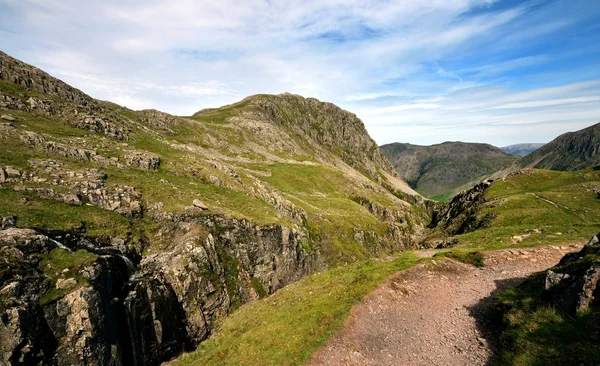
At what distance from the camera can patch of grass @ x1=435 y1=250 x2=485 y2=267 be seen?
30234 millimetres

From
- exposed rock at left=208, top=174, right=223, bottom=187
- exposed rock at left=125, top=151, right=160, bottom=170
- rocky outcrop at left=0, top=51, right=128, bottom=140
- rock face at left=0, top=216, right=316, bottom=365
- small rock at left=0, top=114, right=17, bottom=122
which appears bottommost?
rock face at left=0, top=216, right=316, bottom=365

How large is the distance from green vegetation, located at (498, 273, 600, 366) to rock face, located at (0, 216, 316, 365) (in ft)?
95.7

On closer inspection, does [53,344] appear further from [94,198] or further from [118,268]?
[94,198]

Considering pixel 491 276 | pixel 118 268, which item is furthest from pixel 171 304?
pixel 491 276

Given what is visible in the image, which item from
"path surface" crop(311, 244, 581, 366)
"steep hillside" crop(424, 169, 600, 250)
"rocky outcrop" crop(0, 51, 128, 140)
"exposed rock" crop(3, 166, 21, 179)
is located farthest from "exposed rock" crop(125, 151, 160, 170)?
"steep hillside" crop(424, 169, 600, 250)

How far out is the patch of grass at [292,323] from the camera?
2006 cm

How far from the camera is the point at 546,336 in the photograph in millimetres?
15695

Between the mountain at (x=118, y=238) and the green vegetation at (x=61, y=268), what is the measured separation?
0.11 meters

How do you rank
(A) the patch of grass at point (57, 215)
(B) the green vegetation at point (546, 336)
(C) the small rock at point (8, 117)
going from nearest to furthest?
1. (B) the green vegetation at point (546, 336)
2. (A) the patch of grass at point (57, 215)
3. (C) the small rock at point (8, 117)

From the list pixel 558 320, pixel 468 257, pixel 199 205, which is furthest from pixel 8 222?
pixel 468 257

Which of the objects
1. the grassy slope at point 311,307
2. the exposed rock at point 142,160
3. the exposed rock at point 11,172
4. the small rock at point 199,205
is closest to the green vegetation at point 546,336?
the grassy slope at point 311,307

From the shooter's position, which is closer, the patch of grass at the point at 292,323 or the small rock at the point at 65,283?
the patch of grass at the point at 292,323

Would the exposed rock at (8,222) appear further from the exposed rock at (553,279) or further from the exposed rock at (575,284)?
the exposed rock at (553,279)

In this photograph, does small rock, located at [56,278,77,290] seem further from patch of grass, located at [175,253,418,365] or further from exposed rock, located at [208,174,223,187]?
exposed rock, located at [208,174,223,187]
